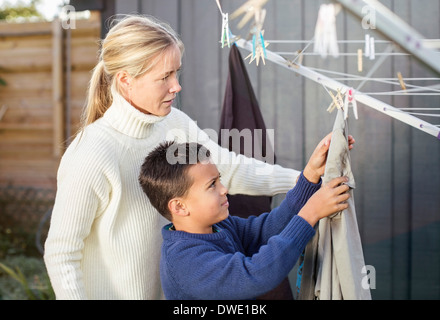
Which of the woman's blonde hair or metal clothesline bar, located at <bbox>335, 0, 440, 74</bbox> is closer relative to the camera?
metal clothesline bar, located at <bbox>335, 0, 440, 74</bbox>

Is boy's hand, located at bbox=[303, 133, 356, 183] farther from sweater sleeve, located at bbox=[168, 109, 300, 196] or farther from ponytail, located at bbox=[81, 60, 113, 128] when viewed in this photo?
ponytail, located at bbox=[81, 60, 113, 128]

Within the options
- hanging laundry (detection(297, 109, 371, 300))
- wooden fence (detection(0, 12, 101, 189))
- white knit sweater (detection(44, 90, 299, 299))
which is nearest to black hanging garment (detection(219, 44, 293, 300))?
white knit sweater (detection(44, 90, 299, 299))

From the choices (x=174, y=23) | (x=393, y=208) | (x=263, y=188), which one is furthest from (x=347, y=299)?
(x=174, y=23)

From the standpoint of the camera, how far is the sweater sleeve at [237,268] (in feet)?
3.35

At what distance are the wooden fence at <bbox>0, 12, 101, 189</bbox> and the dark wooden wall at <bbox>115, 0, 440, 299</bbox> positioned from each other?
1422 millimetres

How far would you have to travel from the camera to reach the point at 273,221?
1.27m

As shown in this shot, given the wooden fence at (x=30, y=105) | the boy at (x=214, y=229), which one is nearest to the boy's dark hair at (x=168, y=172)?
the boy at (x=214, y=229)

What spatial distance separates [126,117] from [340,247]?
557 millimetres

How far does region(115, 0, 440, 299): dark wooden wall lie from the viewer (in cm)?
202

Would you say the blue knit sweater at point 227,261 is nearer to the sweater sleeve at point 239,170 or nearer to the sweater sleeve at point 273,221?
the sweater sleeve at point 273,221

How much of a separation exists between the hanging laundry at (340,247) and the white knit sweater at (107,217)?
406 millimetres

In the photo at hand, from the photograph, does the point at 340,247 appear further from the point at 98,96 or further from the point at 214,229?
the point at 98,96

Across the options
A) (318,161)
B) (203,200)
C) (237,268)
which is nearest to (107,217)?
(203,200)
